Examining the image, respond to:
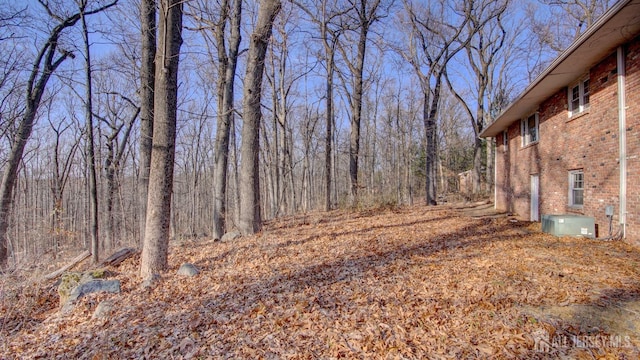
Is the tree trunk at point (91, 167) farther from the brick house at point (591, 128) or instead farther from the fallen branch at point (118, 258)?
the brick house at point (591, 128)

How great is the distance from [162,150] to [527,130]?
1230 centimetres

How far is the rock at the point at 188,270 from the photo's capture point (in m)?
5.11

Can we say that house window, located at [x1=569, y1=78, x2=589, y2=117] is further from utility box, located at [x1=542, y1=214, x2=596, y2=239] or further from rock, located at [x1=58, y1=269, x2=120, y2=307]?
rock, located at [x1=58, y1=269, x2=120, y2=307]

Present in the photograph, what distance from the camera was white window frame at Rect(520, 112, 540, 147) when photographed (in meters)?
10.3

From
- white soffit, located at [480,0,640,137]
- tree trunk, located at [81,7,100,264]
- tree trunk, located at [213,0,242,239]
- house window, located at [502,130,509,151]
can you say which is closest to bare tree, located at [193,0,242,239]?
tree trunk, located at [213,0,242,239]

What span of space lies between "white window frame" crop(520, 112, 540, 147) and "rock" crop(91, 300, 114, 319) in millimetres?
12323

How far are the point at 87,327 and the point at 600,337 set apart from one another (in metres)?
5.47

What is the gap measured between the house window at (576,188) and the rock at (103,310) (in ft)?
34.7

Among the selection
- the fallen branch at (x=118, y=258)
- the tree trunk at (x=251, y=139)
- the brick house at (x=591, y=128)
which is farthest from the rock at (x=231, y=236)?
the brick house at (x=591, y=128)

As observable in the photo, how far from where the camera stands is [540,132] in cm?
997

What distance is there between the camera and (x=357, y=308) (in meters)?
3.61

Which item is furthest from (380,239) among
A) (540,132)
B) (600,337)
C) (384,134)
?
(384,134)

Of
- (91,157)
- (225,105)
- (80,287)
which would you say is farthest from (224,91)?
(80,287)

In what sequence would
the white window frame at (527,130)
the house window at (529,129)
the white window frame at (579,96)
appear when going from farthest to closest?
1. the house window at (529,129)
2. the white window frame at (527,130)
3. the white window frame at (579,96)
